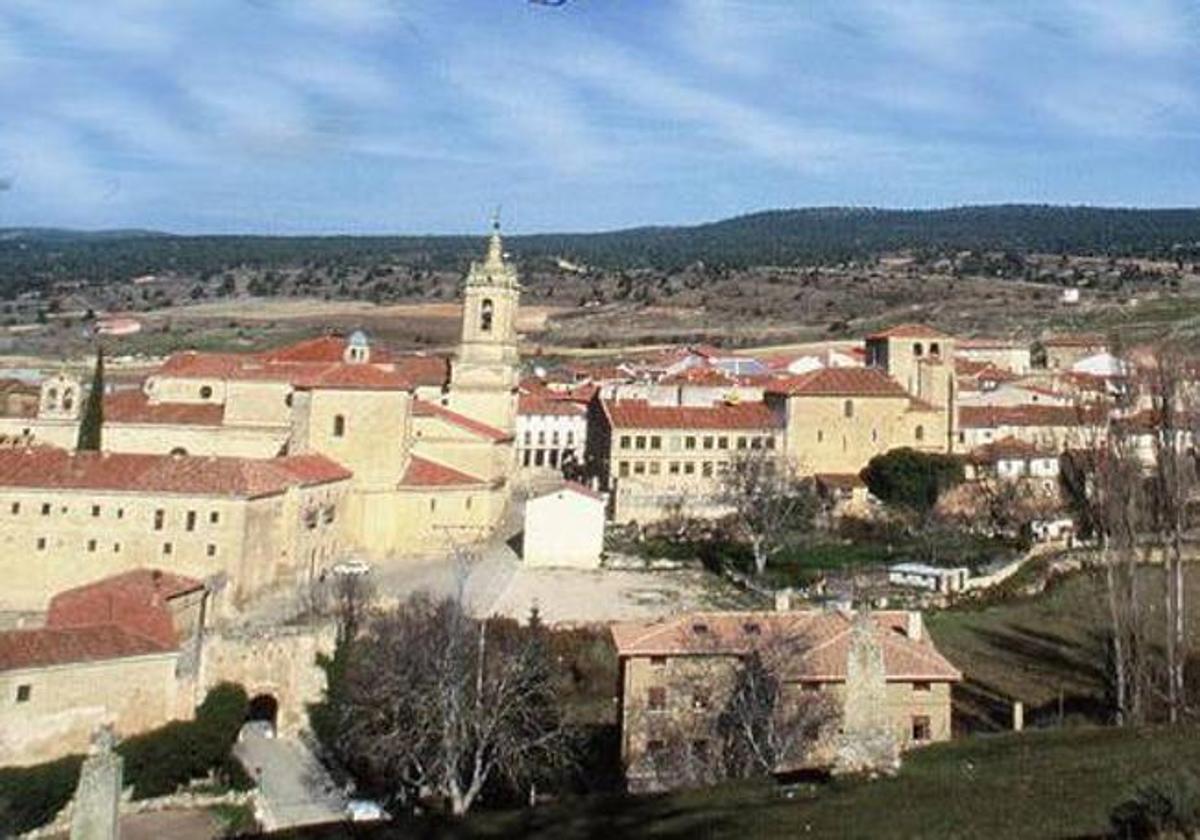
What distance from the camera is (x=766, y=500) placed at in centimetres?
4578

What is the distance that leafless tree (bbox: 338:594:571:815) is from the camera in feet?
79.2

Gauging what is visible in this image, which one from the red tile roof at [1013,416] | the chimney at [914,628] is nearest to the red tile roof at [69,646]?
the chimney at [914,628]

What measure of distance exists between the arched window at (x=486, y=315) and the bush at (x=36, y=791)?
100 feet

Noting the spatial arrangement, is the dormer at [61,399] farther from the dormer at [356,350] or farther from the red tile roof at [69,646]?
the red tile roof at [69,646]

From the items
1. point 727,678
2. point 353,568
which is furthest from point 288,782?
point 353,568

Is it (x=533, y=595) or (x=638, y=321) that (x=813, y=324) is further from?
(x=533, y=595)

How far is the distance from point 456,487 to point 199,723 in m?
17.2

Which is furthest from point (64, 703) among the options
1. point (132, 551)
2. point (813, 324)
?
point (813, 324)

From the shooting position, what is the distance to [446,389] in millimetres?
56000

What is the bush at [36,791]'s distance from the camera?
2425 cm

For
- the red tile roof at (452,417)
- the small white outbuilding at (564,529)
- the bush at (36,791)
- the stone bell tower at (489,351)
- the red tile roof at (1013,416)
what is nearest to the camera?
the bush at (36,791)

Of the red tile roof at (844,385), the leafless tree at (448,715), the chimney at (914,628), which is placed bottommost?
the leafless tree at (448,715)

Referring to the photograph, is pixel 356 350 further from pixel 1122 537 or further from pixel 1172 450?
pixel 1172 450

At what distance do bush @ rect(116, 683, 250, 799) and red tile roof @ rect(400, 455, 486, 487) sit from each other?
15539 mm
